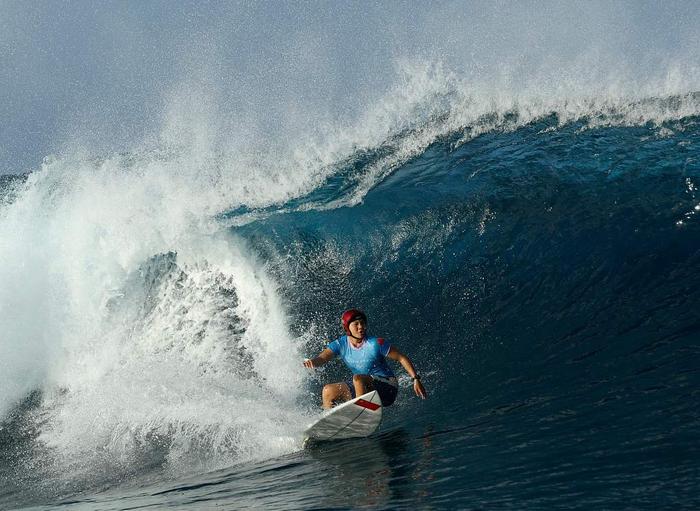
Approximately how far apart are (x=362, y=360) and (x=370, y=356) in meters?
0.10

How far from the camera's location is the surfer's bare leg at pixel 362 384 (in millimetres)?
6738

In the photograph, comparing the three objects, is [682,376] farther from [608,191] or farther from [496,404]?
[608,191]

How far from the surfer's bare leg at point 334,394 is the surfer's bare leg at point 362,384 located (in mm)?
218

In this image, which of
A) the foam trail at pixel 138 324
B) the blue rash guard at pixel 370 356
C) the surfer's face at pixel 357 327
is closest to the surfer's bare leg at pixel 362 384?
the blue rash guard at pixel 370 356

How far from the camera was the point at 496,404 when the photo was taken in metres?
6.19

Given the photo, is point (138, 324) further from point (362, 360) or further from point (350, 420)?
point (350, 420)

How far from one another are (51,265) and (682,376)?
38.0ft

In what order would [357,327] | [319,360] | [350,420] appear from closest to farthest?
[350,420] → [357,327] → [319,360]

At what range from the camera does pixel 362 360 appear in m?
7.01

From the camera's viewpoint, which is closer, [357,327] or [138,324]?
[357,327]

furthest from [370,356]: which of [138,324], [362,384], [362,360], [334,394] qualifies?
[138,324]

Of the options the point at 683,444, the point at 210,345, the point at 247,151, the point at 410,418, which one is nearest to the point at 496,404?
the point at 410,418

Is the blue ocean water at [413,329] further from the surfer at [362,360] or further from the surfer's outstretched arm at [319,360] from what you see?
the surfer's outstretched arm at [319,360]

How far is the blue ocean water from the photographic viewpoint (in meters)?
4.73
